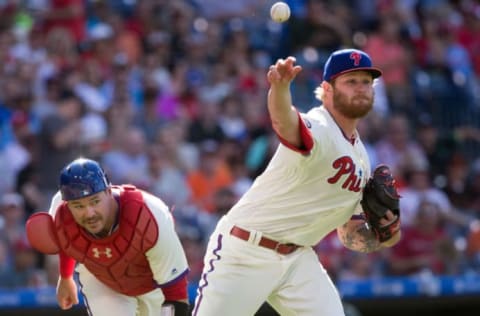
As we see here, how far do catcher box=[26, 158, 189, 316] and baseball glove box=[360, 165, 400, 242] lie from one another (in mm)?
1181

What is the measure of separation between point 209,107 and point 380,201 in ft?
18.7

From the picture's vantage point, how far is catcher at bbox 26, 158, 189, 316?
655cm

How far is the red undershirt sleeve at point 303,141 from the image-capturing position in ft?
19.6

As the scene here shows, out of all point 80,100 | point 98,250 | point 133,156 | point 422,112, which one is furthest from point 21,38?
point 98,250

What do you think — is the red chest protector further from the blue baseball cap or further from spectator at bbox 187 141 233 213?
spectator at bbox 187 141 233 213

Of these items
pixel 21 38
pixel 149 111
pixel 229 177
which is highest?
pixel 21 38

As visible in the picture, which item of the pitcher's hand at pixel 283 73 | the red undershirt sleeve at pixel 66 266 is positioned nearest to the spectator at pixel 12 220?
the red undershirt sleeve at pixel 66 266

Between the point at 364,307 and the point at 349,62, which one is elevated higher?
the point at 349,62

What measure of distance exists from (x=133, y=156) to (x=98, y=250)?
→ 4.75 m

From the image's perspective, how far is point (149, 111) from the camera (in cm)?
1201

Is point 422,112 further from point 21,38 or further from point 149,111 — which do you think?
point 21,38

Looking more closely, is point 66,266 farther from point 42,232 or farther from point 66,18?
point 66,18

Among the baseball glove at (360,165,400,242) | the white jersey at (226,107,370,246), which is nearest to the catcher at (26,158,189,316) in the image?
the white jersey at (226,107,370,246)

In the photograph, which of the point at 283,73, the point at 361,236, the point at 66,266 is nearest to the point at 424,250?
the point at 361,236
